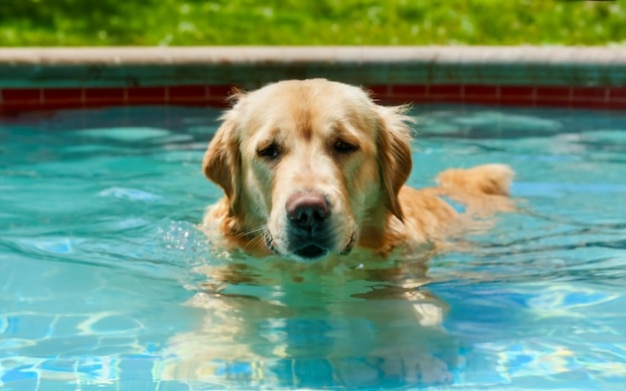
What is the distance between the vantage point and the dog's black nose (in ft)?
14.7

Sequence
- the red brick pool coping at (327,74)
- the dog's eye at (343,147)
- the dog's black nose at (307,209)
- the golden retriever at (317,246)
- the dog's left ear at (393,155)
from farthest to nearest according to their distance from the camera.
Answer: the red brick pool coping at (327,74) < the dog's left ear at (393,155) < the dog's eye at (343,147) < the dog's black nose at (307,209) < the golden retriever at (317,246)

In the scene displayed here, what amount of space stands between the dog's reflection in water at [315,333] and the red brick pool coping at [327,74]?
526cm

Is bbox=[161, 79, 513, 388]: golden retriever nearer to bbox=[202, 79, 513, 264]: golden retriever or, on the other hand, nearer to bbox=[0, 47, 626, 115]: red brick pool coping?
bbox=[202, 79, 513, 264]: golden retriever

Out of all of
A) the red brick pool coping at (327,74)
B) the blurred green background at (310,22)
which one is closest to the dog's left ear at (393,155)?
the red brick pool coping at (327,74)

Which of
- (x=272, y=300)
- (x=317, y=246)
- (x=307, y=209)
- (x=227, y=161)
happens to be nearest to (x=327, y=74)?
(x=227, y=161)

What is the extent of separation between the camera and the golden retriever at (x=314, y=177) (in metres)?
4.64

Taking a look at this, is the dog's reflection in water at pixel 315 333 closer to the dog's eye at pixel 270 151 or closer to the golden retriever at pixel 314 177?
the golden retriever at pixel 314 177

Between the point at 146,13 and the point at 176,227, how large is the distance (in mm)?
8448

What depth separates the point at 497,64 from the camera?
35.1 feet

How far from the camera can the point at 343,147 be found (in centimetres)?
510

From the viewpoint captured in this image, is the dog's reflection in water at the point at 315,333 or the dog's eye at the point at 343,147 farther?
the dog's eye at the point at 343,147

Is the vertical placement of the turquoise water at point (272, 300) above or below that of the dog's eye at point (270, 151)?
below

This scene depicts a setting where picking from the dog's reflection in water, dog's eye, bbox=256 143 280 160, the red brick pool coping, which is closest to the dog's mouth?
the dog's reflection in water

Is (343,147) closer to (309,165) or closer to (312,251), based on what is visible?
(309,165)
